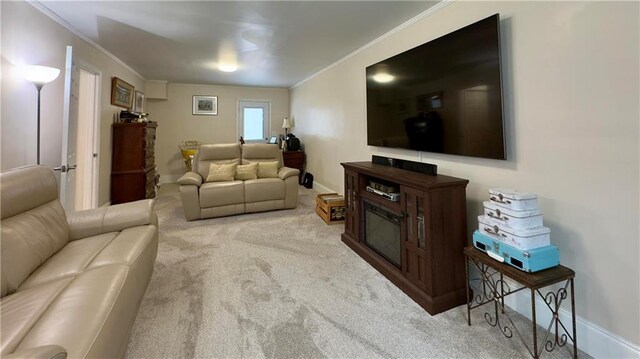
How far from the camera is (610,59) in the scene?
135 cm

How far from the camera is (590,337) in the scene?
1.47 m

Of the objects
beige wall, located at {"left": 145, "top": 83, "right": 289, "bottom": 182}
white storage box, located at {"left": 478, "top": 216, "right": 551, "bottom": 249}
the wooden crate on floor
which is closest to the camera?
white storage box, located at {"left": 478, "top": 216, "right": 551, "bottom": 249}

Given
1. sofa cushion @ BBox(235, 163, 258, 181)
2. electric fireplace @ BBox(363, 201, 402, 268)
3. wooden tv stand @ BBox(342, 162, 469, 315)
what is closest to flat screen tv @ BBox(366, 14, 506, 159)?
wooden tv stand @ BBox(342, 162, 469, 315)

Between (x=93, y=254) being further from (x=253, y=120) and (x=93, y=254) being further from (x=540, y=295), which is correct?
(x=253, y=120)

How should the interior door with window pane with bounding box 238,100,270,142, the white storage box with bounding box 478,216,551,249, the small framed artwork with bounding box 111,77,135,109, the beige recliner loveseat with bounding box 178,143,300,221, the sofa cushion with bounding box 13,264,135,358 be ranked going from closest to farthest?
the sofa cushion with bounding box 13,264,135,358 → the white storage box with bounding box 478,216,551,249 → the beige recliner loveseat with bounding box 178,143,300,221 → the small framed artwork with bounding box 111,77,135,109 → the interior door with window pane with bounding box 238,100,270,142

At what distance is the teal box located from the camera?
4.55 ft

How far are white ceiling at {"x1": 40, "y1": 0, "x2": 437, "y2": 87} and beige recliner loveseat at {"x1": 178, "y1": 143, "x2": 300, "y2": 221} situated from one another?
141 cm

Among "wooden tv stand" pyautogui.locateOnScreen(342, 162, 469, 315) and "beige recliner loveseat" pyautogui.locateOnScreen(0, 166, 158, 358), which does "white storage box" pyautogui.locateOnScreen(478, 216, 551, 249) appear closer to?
"wooden tv stand" pyautogui.locateOnScreen(342, 162, 469, 315)

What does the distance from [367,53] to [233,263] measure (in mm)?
2891

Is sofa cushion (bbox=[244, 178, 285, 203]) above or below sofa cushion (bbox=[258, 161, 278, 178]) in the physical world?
below

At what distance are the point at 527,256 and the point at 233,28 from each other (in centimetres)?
319

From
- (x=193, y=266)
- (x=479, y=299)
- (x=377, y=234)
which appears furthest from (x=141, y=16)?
(x=479, y=299)

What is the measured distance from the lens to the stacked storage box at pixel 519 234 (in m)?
1.41

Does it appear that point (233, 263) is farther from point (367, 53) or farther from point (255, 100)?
point (255, 100)
